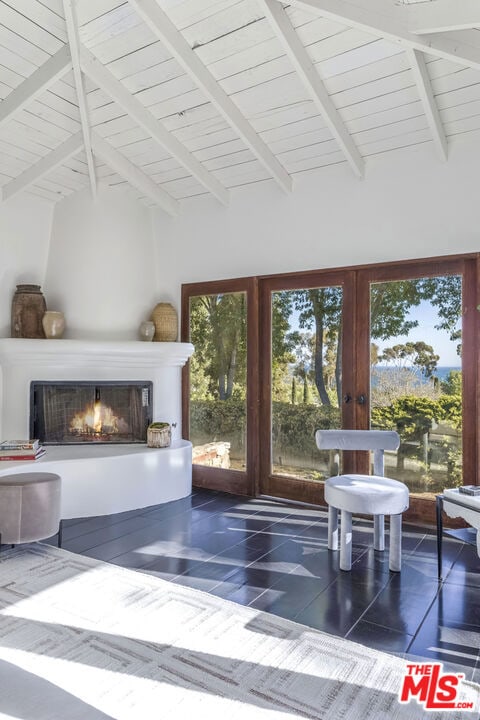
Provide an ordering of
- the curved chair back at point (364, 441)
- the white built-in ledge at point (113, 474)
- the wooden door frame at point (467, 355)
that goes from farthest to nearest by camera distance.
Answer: the white built-in ledge at point (113, 474)
the wooden door frame at point (467, 355)
the curved chair back at point (364, 441)

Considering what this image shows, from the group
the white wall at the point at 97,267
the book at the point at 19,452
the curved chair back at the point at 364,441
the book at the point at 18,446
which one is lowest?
the book at the point at 19,452

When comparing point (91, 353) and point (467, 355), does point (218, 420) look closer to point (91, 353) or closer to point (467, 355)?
point (91, 353)

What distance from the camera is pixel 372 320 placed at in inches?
165

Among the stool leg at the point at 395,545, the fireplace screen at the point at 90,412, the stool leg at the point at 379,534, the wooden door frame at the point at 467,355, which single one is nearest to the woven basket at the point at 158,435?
the fireplace screen at the point at 90,412

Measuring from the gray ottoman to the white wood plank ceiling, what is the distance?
2.65 meters

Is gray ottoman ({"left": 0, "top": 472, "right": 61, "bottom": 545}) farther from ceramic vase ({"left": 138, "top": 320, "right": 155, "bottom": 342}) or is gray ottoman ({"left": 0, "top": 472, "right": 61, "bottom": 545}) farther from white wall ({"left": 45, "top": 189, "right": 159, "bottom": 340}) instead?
ceramic vase ({"left": 138, "top": 320, "right": 155, "bottom": 342})

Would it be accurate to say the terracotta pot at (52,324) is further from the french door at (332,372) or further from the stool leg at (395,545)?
the stool leg at (395,545)

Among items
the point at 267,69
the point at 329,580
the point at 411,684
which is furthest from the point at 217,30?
the point at 411,684

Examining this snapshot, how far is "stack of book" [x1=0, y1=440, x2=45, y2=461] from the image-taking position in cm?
387

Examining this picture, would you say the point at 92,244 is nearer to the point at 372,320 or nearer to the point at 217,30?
the point at 217,30

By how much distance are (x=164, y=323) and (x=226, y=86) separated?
2.23 metres

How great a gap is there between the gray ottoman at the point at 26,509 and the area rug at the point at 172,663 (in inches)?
15.3

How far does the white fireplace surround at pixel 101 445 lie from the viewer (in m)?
4.13

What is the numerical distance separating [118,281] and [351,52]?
111 inches
